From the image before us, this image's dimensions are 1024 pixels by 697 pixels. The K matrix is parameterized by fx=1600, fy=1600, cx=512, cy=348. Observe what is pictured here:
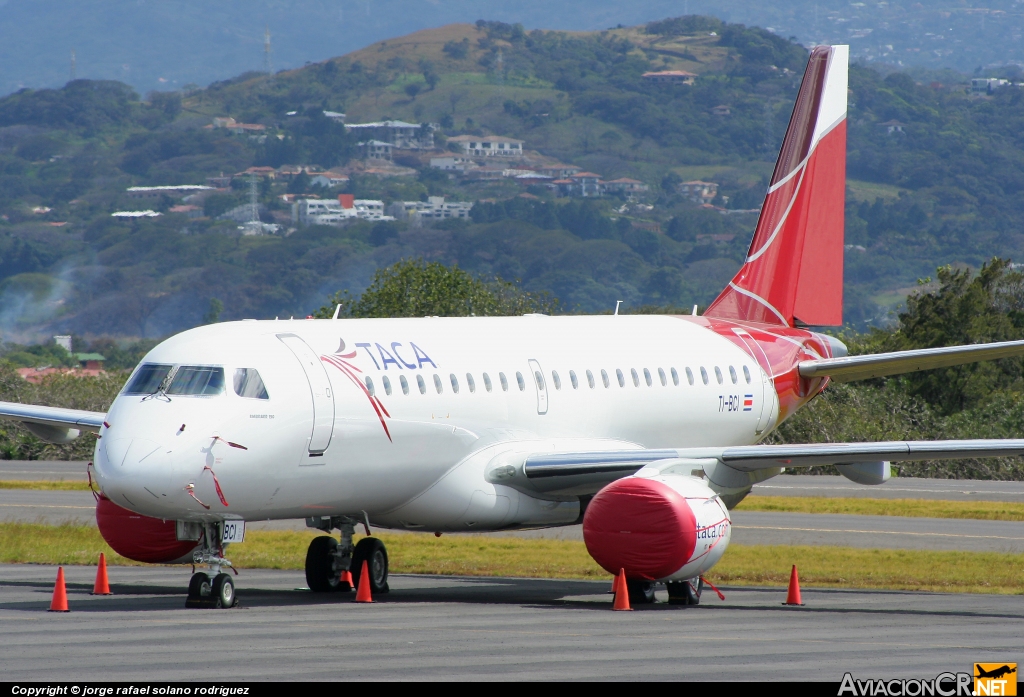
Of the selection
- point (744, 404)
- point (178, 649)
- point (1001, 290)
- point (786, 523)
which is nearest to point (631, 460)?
point (744, 404)

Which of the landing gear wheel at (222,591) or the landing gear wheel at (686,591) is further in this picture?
the landing gear wheel at (686,591)

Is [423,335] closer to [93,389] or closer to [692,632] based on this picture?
[692,632]

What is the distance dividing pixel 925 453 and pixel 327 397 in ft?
28.3

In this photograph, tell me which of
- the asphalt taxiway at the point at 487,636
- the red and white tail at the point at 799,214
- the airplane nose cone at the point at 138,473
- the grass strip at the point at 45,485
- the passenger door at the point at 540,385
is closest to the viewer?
the asphalt taxiway at the point at 487,636

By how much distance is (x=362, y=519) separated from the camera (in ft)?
78.2

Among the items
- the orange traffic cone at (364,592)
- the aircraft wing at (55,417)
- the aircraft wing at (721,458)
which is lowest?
the orange traffic cone at (364,592)

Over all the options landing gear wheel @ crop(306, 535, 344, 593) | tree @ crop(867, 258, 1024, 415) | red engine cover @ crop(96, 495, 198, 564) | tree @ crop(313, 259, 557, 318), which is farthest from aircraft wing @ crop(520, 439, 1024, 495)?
tree @ crop(313, 259, 557, 318)

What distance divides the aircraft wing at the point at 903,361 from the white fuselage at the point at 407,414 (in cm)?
180

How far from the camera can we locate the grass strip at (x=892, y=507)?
41875 millimetres

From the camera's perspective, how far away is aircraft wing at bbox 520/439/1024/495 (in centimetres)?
2306

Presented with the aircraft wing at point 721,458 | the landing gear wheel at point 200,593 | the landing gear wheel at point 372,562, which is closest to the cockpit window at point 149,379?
the landing gear wheel at point 200,593

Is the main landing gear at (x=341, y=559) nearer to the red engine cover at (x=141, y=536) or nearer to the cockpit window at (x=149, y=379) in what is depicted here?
the red engine cover at (x=141, y=536)

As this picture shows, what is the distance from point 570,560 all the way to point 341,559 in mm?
7772

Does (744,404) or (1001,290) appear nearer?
(744,404)
